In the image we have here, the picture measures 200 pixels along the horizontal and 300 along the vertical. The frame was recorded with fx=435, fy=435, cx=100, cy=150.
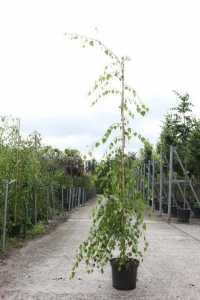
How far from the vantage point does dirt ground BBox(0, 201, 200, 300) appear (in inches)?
192

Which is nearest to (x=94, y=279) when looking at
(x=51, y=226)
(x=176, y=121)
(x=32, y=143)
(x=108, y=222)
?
(x=108, y=222)

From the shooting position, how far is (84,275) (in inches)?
227

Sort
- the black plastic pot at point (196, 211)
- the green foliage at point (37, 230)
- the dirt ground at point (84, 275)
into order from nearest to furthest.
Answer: the dirt ground at point (84, 275), the green foliage at point (37, 230), the black plastic pot at point (196, 211)

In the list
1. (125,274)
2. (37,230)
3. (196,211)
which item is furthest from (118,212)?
(196,211)

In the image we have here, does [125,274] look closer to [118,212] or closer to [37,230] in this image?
[118,212]

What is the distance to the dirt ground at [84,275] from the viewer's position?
16.0 ft

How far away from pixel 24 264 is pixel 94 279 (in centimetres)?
143

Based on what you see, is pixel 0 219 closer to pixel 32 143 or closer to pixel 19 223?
pixel 19 223

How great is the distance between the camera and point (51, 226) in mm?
12227

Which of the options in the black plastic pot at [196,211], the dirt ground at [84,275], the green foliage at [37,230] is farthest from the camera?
the black plastic pot at [196,211]

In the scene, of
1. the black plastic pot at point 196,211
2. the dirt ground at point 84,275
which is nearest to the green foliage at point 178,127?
the black plastic pot at point 196,211

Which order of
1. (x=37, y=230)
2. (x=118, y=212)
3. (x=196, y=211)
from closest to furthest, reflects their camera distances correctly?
(x=118, y=212) → (x=37, y=230) → (x=196, y=211)

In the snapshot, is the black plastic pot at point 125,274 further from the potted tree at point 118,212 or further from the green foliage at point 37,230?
the green foliage at point 37,230

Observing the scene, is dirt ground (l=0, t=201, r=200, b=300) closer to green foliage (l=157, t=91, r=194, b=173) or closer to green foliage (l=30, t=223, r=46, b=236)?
green foliage (l=30, t=223, r=46, b=236)
